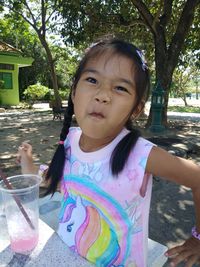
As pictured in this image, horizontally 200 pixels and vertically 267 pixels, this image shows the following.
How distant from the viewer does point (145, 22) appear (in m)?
8.98

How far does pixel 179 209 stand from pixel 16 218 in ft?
9.67

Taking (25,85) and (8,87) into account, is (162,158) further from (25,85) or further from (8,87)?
(25,85)

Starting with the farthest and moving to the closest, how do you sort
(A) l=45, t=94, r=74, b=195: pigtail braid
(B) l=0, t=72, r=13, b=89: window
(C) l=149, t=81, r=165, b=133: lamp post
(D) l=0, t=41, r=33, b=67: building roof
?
(B) l=0, t=72, r=13, b=89: window
(D) l=0, t=41, r=33, b=67: building roof
(C) l=149, t=81, r=165, b=133: lamp post
(A) l=45, t=94, r=74, b=195: pigtail braid

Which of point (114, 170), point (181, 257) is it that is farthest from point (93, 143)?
point (181, 257)

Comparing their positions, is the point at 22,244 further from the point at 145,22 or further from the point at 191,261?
the point at 145,22

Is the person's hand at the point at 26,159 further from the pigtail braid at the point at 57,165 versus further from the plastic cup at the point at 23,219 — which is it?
the plastic cup at the point at 23,219

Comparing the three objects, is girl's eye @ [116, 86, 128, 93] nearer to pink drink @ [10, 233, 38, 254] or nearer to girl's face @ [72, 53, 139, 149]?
girl's face @ [72, 53, 139, 149]

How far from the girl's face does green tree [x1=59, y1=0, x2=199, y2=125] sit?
6795 millimetres

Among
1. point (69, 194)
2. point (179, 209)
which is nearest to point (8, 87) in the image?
point (179, 209)

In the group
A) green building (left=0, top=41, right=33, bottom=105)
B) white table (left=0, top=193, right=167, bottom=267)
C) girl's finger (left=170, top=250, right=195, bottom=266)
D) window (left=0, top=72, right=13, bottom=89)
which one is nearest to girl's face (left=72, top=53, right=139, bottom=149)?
white table (left=0, top=193, right=167, bottom=267)

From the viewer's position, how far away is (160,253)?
146cm

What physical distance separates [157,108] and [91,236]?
7.57 m

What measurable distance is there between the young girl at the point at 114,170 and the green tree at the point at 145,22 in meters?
6.78

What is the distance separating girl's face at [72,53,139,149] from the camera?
121 cm
